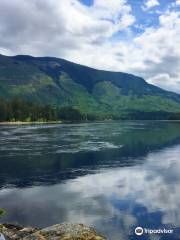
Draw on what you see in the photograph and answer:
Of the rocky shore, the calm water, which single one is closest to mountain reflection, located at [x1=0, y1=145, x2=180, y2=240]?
the calm water

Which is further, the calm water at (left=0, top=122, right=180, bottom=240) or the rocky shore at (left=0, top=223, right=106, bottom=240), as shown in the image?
the calm water at (left=0, top=122, right=180, bottom=240)

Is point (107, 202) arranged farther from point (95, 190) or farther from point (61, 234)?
point (61, 234)

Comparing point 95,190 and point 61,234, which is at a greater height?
point 61,234

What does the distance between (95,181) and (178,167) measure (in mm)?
23289

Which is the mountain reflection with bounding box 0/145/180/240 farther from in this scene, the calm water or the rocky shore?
the rocky shore

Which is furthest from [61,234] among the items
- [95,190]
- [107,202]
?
[95,190]

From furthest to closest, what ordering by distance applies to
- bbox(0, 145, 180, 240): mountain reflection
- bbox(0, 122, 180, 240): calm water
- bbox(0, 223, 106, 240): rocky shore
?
bbox(0, 122, 180, 240): calm water
bbox(0, 145, 180, 240): mountain reflection
bbox(0, 223, 106, 240): rocky shore

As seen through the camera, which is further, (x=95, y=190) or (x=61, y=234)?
(x=95, y=190)

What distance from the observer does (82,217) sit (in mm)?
36219

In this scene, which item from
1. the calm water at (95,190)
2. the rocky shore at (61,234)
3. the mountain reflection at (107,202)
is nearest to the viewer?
the rocky shore at (61,234)

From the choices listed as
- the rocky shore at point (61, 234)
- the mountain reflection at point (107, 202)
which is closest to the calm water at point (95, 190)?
the mountain reflection at point (107, 202)

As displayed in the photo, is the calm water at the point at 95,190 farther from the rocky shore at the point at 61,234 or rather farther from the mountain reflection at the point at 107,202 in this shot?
the rocky shore at the point at 61,234

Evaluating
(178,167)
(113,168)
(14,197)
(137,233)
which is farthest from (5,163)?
(137,233)

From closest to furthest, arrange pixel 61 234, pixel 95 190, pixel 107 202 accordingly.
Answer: pixel 61 234
pixel 107 202
pixel 95 190
